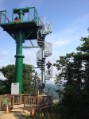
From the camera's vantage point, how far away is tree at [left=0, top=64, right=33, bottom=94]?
166 ft

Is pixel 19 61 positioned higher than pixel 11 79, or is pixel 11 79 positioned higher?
pixel 19 61

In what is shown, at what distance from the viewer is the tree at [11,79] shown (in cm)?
5069

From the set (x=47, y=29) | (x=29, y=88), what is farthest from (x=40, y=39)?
(x=29, y=88)

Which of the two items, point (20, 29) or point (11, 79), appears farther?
point (11, 79)

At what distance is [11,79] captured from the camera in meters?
51.8

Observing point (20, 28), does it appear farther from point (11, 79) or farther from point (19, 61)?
point (11, 79)

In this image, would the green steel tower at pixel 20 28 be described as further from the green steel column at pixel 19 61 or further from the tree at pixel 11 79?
the tree at pixel 11 79

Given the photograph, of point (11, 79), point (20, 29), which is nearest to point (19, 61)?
point (20, 29)

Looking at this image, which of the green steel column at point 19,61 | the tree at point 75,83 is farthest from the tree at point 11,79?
the green steel column at point 19,61

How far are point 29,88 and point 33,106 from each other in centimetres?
2780

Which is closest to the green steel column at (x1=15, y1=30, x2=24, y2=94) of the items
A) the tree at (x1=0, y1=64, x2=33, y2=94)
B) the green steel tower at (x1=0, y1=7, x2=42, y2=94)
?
the green steel tower at (x1=0, y1=7, x2=42, y2=94)

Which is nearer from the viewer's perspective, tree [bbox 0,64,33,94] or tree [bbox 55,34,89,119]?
tree [bbox 55,34,89,119]

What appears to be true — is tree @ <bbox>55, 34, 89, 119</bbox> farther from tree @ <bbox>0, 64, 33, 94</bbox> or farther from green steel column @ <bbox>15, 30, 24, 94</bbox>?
tree @ <bbox>0, 64, 33, 94</bbox>

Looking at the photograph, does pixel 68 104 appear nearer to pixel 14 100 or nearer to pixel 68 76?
pixel 14 100
